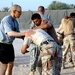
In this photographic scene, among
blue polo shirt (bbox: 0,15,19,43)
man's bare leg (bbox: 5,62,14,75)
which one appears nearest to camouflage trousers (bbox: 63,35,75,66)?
man's bare leg (bbox: 5,62,14,75)

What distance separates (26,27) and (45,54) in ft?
89.4

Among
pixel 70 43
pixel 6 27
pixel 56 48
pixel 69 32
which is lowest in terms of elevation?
pixel 70 43

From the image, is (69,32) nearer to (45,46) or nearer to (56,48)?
(56,48)

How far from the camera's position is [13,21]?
245 inches

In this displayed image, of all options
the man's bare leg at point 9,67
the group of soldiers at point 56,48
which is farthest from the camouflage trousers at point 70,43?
the man's bare leg at point 9,67

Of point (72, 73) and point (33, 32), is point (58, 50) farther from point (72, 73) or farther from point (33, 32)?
point (72, 73)

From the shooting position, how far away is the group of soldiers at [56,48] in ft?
18.5

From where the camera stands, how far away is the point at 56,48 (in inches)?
221

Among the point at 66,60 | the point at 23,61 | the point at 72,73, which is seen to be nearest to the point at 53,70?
the point at 72,73

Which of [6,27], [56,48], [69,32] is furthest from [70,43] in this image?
[56,48]

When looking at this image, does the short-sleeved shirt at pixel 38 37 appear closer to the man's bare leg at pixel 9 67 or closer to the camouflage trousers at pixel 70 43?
the man's bare leg at pixel 9 67

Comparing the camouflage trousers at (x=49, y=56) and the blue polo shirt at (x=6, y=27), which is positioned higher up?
the blue polo shirt at (x=6, y=27)

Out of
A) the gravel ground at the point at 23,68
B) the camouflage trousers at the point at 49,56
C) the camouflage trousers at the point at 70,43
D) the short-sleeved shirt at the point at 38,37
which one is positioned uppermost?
the short-sleeved shirt at the point at 38,37

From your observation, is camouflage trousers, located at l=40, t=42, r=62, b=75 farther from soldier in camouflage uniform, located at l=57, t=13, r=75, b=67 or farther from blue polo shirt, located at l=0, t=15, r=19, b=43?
soldier in camouflage uniform, located at l=57, t=13, r=75, b=67
